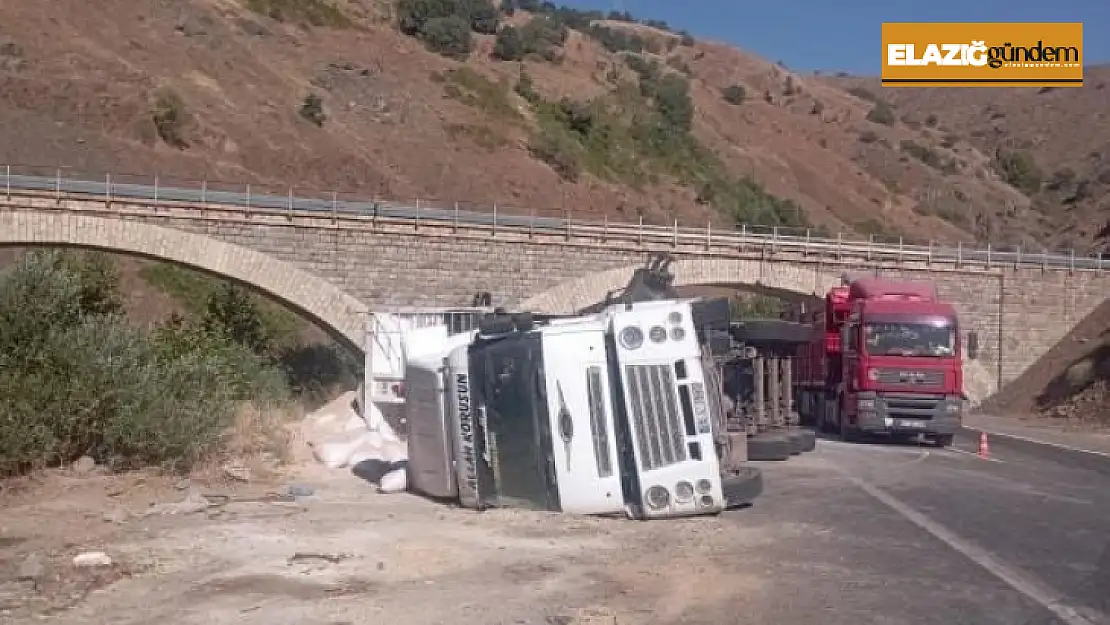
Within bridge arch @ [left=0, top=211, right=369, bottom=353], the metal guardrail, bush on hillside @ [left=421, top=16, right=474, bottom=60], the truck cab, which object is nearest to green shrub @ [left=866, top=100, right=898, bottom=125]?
bush on hillside @ [left=421, top=16, right=474, bottom=60]

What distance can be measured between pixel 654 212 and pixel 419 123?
50.3ft

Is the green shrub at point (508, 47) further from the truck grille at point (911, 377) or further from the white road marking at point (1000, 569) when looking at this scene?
the white road marking at point (1000, 569)

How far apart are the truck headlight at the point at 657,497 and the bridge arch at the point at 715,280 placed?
24.2 meters

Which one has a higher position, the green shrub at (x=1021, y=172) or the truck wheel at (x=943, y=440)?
the green shrub at (x=1021, y=172)

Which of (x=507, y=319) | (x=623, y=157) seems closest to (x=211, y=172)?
(x=623, y=157)

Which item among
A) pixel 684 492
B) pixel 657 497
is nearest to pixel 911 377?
pixel 684 492

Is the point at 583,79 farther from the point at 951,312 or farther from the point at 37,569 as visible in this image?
the point at 37,569

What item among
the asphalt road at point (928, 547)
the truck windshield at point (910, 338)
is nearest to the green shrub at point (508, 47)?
the truck windshield at point (910, 338)

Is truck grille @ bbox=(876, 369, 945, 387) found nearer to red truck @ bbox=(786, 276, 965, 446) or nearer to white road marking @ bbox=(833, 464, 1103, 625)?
red truck @ bbox=(786, 276, 965, 446)

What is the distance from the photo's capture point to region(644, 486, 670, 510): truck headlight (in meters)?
10.3

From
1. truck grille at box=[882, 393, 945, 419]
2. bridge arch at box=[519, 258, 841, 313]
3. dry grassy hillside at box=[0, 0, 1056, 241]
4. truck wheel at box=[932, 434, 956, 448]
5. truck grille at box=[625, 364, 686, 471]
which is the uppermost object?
dry grassy hillside at box=[0, 0, 1056, 241]

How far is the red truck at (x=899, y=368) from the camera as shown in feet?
72.1

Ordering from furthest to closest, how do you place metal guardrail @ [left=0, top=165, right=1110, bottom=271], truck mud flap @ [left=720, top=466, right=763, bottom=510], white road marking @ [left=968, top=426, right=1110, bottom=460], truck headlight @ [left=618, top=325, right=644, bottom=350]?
1. metal guardrail @ [left=0, top=165, right=1110, bottom=271]
2. white road marking @ [left=968, top=426, right=1110, bottom=460]
3. truck mud flap @ [left=720, top=466, right=763, bottom=510]
4. truck headlight @ [left=618, top=325, right=644, bottom=350]

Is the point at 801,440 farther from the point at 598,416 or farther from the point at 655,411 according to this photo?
the point at 598,416
